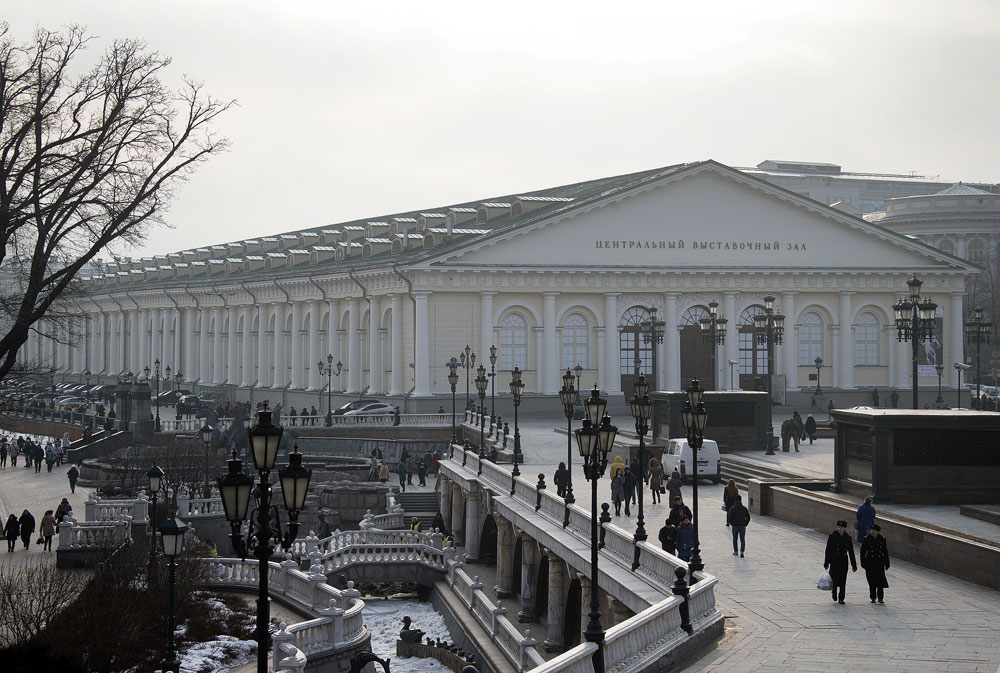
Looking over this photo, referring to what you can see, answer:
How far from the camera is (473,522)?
130 feet

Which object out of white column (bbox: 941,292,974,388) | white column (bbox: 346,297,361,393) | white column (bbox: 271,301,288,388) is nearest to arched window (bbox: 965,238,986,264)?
white column (bbox: 941,292,974,388)

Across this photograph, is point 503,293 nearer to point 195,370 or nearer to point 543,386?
point 543,386

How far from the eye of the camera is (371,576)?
37.2 metres

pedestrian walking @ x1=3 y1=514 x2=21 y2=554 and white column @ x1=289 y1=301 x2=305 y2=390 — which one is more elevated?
white column @ x1=289 y1=301 x2=305 y2=390

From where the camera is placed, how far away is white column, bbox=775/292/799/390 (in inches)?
2576

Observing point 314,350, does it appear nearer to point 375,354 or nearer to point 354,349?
point 354,349

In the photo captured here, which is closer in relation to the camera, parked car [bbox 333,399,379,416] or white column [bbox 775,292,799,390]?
parked car [bbox 333,399,379,416]

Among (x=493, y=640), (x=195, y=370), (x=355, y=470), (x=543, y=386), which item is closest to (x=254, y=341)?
(x=195, y=370)

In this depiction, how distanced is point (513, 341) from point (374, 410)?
789 cm

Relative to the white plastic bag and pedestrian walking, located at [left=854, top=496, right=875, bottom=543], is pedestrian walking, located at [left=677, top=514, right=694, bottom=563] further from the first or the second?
pedestrian walking, located at [left=854, top=496, right=875, bottom=543]

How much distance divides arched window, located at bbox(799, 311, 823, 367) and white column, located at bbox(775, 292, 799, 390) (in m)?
0.68

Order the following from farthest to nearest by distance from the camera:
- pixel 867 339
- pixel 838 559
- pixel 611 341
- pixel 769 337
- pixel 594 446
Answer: pixel 867 339
pixel 611 341
pixel 769 337
pixel 838 559
pixel 594 446

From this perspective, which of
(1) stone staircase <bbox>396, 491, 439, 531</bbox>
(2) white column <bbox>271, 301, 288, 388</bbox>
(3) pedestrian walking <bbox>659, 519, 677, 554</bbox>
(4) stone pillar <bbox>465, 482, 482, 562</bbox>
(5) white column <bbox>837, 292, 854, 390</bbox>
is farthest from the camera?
(2) white column <bbox>271, 301, 288, 388</bbox>

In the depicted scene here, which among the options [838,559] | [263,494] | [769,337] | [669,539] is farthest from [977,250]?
[263,494]
